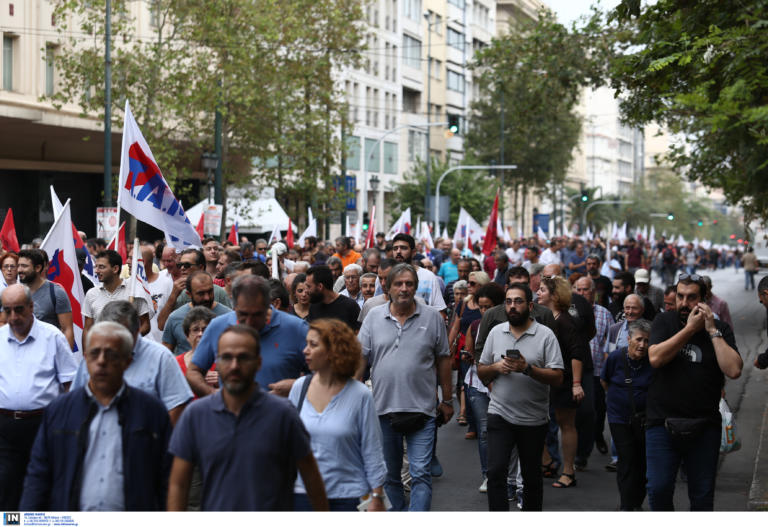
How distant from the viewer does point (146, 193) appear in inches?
442

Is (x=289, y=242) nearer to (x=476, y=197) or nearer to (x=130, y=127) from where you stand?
(x=130, y=127)

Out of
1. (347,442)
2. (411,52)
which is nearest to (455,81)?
(411,52)

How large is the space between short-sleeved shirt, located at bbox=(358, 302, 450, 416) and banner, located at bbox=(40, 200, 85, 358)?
2801 millimetres

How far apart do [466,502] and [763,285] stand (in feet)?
8.69

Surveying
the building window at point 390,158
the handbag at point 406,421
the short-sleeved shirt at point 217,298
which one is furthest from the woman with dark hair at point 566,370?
the building window at point 390,158

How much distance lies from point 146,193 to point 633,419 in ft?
16.8

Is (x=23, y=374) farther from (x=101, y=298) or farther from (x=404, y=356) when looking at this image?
(x=101, y=298)

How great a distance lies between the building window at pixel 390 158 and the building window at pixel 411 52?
17.0 feet

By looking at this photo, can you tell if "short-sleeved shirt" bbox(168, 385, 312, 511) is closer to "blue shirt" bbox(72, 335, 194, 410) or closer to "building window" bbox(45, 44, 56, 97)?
"blue shirt" bbox(72, 335, 194, 410)

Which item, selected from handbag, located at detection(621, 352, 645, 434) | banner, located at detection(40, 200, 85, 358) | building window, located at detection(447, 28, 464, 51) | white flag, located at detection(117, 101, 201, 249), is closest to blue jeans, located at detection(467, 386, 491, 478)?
handbag, located at detection(621, 352, 645, 434)

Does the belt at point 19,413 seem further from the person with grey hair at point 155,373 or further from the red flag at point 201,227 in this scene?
the red flag at point 201,227

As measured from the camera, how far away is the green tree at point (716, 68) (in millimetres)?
7658

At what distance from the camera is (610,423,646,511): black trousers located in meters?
8.28

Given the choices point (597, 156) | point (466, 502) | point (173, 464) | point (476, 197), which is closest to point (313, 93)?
point (476, 197)
